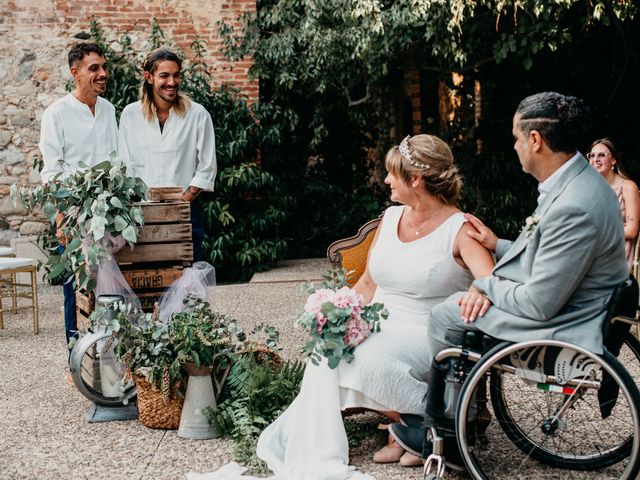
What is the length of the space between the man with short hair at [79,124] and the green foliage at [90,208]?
1.28 feet

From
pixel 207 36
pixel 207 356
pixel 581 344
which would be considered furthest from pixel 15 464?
pixel 207 36

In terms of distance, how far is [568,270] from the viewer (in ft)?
9.47

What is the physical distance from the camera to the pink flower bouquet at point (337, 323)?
3.48m

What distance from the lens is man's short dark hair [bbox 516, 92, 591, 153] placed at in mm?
3014

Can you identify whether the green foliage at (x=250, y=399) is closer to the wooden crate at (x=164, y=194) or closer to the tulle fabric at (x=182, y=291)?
the tulle fabric at (x=182, y=291)

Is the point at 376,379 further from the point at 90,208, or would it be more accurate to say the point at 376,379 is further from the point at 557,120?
the point at 90,208

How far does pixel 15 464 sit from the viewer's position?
3.75m

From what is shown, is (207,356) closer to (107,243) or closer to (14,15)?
(107,243)

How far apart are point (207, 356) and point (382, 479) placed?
1.10 metres

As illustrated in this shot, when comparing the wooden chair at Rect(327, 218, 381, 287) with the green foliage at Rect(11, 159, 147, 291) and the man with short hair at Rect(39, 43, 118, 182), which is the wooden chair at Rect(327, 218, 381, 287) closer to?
the green foliage at Rect(11, 159, 147, 291)

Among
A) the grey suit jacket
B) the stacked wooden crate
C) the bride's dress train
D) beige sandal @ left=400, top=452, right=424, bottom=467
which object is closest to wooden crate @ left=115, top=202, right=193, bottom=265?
the stacked wooden crate

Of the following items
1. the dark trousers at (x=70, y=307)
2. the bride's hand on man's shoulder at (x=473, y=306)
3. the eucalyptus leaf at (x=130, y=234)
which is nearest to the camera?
the bride's hand on man's shoulder at (x=473, y=306)

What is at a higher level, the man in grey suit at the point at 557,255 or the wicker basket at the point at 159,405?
the man in grey suit at the point at 557,255

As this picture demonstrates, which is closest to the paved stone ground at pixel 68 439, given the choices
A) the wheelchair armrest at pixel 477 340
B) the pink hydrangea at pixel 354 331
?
the pink hydrangea at pixel 354 331
